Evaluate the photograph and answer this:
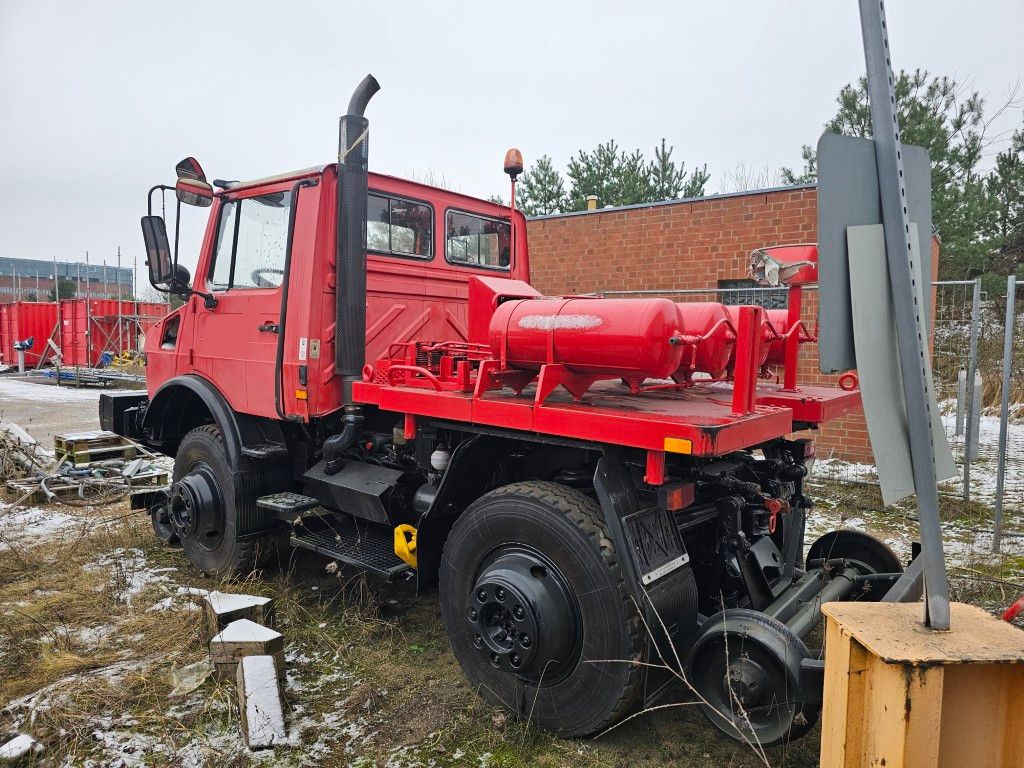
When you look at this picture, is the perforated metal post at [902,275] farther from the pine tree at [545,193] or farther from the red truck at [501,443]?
the pine tree at [545,193]

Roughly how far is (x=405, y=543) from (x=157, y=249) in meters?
2.47

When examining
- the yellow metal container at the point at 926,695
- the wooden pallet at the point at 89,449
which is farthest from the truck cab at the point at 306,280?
the wooden pallet at the point at 89,449

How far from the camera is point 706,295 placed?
9461 mm

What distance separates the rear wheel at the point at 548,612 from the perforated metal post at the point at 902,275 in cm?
120

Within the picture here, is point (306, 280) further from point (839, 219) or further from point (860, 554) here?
point (860, 554)

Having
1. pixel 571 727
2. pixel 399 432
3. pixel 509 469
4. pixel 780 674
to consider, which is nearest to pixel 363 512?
pixel 399 432

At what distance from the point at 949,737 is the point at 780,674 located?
2.78ft

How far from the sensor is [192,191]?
4281 mm

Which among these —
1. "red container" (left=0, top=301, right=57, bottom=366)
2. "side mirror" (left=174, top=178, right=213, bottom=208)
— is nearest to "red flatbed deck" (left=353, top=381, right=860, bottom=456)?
"side mirror" (left=174, top=178, right=213, bottom=208)

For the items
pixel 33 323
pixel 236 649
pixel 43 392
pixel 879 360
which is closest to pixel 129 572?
pixel 236 649

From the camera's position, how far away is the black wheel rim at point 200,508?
14.6 ft

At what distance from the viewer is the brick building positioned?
847 cm

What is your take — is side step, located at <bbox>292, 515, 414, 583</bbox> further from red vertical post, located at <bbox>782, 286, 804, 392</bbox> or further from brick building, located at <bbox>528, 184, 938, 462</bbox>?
brick building, located at <bbox>528, 184, 938, 462</bbox>

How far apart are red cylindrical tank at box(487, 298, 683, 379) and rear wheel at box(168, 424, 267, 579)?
2433 mm
